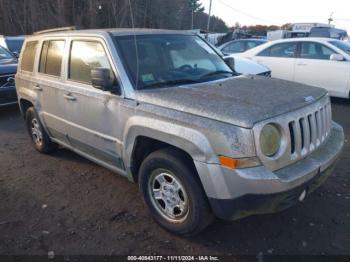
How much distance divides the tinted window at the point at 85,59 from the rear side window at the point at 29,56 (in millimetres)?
1285

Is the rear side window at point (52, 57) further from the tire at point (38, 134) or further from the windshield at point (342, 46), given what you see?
the windshield at point (342, 46)

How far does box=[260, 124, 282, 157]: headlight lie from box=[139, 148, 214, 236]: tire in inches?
24.9

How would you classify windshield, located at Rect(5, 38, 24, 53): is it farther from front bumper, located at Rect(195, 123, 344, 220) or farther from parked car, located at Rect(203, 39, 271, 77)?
front bumper, located at Rect(195, 123, 344, 220)

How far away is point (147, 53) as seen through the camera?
378cm

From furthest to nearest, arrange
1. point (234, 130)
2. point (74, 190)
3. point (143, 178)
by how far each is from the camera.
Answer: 1. point (74, 190)
2. point (143, 178)
3. point (234, 130)

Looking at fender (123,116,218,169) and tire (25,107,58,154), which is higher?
fender (123,116,218,169)

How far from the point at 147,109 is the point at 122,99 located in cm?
37

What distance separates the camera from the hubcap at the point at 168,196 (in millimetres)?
3176

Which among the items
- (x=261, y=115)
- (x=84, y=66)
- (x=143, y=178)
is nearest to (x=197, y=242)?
(x=143, y=178)

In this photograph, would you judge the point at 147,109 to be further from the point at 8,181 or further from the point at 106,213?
the point at 8,181

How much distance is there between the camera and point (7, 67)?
27.4 ft

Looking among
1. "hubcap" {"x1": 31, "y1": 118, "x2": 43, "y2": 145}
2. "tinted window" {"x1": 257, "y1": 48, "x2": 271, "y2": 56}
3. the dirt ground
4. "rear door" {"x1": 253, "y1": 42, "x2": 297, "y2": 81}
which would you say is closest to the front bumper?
the dirt ground

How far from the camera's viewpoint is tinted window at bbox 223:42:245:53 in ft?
41.0

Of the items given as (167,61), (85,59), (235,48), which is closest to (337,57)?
(235,48)
